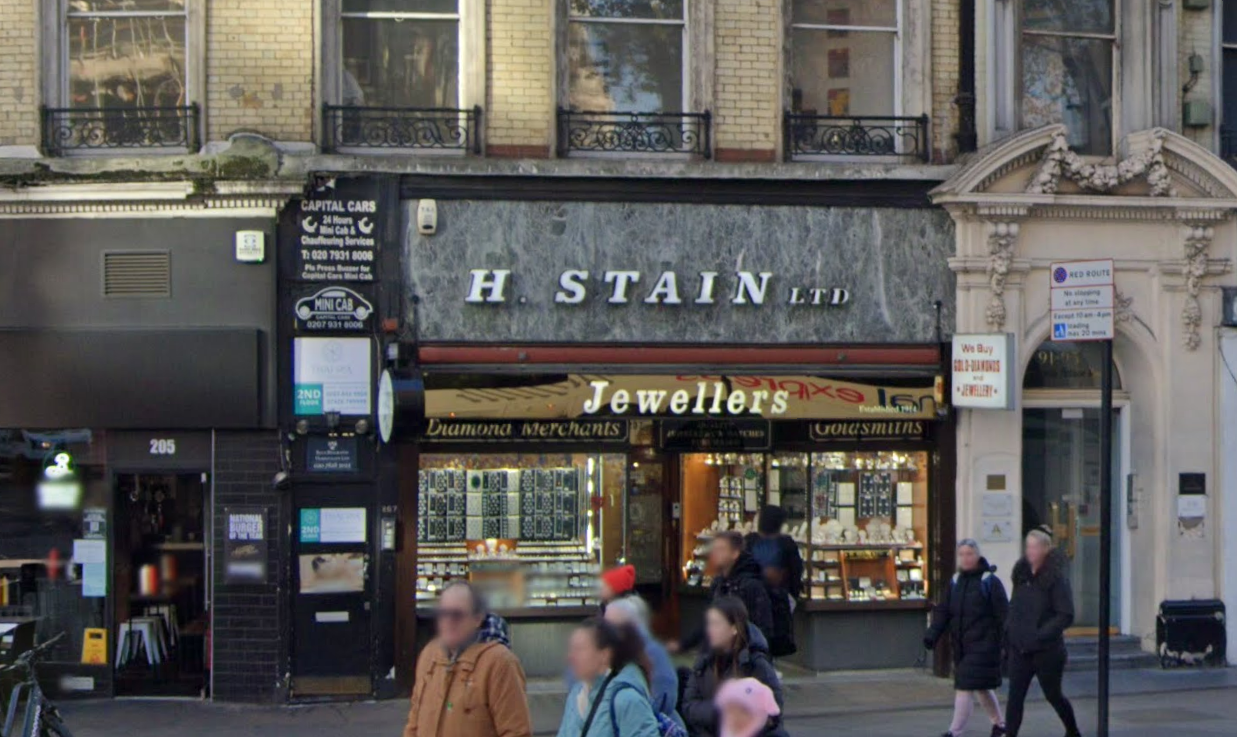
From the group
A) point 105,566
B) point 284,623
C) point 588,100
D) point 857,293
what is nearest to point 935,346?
point 857,293

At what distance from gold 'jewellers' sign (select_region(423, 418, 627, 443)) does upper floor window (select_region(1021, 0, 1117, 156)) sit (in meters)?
5.48

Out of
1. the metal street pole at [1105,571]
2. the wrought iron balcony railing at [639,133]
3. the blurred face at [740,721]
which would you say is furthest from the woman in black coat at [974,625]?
the blurred face at [740,721]

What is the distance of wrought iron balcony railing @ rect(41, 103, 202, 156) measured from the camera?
616 inches

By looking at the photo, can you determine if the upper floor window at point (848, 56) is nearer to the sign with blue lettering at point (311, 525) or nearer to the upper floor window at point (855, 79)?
the upper floor window at point (855, 79)

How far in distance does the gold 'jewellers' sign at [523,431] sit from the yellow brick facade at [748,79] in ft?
9.62

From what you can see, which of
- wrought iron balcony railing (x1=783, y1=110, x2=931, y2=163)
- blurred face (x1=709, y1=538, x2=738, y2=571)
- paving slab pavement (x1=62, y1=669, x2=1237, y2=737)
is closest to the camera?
blurred face (x1=709, y1=538, x2=738, y2=571)

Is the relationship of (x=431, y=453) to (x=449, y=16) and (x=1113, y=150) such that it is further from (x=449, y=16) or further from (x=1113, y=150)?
(x=1113, y=150)

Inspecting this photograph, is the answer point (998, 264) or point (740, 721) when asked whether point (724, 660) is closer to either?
point (740, 721)

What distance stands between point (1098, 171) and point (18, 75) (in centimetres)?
1045

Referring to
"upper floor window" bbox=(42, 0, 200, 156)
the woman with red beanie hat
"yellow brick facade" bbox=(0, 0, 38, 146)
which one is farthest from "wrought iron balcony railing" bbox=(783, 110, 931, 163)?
the woman with red beanie hat

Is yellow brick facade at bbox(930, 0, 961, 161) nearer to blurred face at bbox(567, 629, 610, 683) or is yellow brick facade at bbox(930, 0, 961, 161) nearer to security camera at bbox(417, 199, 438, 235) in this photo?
security camera at bbox(417, 199, 438, 235)

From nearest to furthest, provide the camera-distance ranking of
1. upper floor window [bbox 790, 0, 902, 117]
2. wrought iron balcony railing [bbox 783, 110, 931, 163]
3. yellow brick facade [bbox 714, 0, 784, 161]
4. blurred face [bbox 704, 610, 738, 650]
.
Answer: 1. blurred face [bbox 704, 610, 738, 650]
2. yellow brick facade [bbox 714, 0, 784, 161]
3. wrought iron balcony railing [bbox 783, 110, 931, 163]
4. upper floor window [bbox 790, 0, 902, 117]

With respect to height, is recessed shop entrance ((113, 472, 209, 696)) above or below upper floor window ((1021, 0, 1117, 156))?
below

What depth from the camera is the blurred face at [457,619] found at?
25.0 ft
